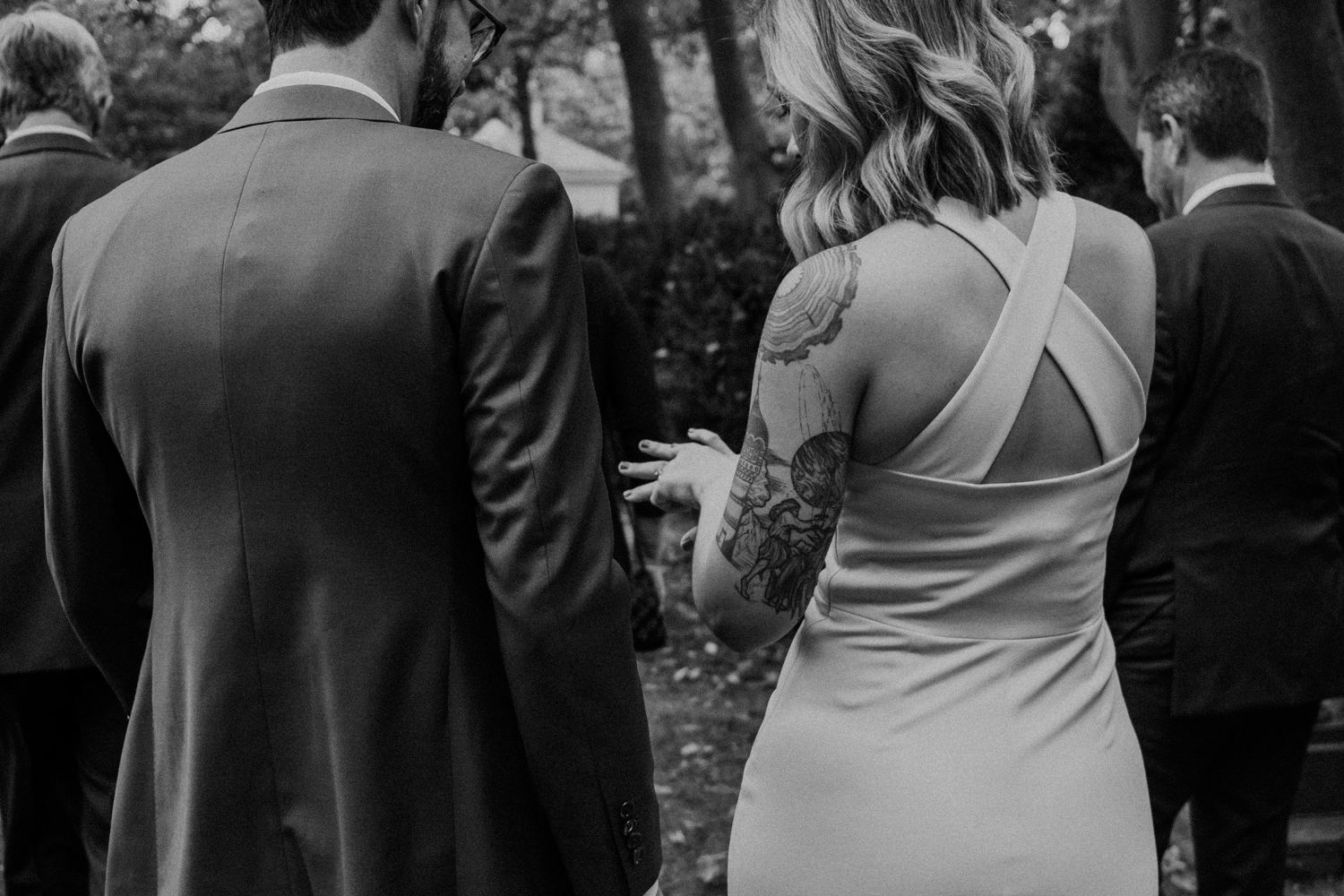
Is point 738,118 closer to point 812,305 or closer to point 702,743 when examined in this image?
point 702,743

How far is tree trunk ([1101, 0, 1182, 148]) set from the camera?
6.24 metres

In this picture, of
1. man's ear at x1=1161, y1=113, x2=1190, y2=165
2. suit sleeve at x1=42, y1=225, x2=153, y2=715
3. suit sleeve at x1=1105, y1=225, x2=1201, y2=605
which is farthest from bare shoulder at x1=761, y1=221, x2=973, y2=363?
man's ear at x1=1161, y1=113, x2=1190, y2=165

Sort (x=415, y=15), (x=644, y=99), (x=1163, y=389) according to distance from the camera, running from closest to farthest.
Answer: (x=415, y=15) → (x=1163, y=389) → (x=644, y=99)

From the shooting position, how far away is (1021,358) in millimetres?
1928

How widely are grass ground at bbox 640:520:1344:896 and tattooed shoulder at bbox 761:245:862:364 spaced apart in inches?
124

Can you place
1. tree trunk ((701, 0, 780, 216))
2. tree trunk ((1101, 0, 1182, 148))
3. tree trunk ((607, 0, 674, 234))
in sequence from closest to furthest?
tree trunk ((1101, 0, 1182, 148)) → tree trunk ((701, 0, 780, 216)) → tree trunk ((607, 0, 674, 234))

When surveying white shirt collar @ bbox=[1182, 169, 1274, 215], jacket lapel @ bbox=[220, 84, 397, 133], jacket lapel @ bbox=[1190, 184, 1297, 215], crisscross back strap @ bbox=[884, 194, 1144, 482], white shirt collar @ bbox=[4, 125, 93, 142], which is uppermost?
white shirt collar @ bbox=[4, 125, 93, 142]

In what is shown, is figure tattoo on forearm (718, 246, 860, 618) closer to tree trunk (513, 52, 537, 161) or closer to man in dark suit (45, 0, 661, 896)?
man in dark suit (45, 0, 661, 896)

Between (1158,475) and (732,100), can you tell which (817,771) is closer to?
(1158,475)

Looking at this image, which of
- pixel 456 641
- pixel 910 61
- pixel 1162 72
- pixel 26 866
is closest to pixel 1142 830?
pixel 456 641

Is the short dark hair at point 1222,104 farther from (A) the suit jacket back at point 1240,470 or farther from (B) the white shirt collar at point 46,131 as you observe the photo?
(B) the white shirt collar at point 46,131

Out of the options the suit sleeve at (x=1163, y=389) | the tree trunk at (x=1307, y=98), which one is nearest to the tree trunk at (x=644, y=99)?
the tree trunk at (x=1307, y=98)

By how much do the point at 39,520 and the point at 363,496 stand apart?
1899mm

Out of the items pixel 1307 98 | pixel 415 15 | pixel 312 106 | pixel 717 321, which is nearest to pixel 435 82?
pixel 415 15
